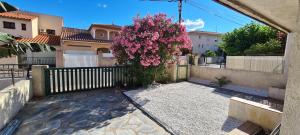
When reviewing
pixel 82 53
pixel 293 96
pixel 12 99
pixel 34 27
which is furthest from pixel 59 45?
pixel 293 96

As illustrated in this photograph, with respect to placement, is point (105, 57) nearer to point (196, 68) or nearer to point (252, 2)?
point (196, 68)

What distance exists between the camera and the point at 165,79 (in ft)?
32.8

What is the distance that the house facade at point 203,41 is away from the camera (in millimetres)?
36772

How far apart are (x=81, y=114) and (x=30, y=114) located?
153 cm

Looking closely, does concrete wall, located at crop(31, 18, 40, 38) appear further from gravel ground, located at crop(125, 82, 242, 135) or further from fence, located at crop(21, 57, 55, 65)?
gravel ground, located at crop(125, 82, 242, 135)

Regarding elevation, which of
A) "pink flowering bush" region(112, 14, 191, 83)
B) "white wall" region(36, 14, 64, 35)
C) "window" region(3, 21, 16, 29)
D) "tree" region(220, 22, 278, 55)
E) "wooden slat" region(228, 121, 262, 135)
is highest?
"white wall" region(36, 14, 64, 35)

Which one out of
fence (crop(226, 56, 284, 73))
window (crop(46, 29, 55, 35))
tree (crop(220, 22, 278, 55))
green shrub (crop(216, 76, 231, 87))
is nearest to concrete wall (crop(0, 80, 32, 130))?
green shrub (crop(216, 76, 231, 87))

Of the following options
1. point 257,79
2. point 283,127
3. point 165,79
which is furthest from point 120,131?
point 257,79

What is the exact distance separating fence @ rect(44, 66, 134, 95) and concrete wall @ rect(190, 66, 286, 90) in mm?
5371

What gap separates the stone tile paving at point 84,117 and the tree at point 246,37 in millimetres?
14022

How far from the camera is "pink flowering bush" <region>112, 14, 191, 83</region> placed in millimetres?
7258

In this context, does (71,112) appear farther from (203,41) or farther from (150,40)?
(203,41)

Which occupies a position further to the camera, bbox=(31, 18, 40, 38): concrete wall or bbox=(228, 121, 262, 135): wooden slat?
bbox=(31, 18, 40, 38): concrete wall

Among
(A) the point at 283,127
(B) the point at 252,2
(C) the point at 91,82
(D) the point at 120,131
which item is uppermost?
(B) the point at 252,2
